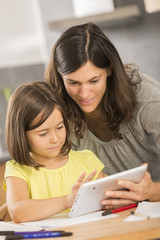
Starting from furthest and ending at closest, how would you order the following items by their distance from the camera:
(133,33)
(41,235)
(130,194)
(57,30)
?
1. (57,30)
2. (133,33)
3. (130,194)
4. (41,235)

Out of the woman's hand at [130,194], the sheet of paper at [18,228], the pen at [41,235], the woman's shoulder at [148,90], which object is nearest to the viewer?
the pen at [41,235]

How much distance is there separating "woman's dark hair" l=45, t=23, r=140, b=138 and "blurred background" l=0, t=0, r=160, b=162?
1511mm

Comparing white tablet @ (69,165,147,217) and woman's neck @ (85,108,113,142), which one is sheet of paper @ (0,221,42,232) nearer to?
white tablet @ (69,165,147,217)

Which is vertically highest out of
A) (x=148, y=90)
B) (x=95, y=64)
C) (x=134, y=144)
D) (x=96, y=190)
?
(x=95, y=64)

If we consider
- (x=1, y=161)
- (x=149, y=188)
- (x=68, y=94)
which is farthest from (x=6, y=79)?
(x=149, y=188)

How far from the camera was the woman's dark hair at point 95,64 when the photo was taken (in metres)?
1.56

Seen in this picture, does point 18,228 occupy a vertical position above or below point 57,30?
below

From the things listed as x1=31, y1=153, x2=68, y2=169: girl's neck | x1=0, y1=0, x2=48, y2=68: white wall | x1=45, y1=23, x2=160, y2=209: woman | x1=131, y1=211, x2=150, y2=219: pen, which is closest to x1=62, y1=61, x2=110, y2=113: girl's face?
x1=45, y1=23, x2=160, y2=209: woman

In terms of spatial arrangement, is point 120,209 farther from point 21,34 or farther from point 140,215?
point 21,34

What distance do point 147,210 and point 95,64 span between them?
63 centimetres

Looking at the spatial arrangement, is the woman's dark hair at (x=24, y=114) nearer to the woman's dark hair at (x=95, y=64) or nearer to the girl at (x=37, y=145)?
the girl at (x=37, y=145)

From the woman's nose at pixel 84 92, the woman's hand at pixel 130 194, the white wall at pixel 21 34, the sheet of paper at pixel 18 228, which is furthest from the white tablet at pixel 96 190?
the white wall at pixel 21 34

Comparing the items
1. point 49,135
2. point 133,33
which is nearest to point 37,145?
point 49,135

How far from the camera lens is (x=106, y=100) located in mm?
1751
